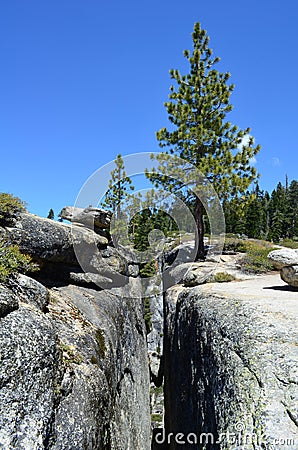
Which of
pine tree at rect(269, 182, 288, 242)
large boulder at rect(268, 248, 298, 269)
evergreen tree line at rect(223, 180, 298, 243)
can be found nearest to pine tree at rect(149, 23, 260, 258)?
large boulder at rect(268, 248, 298, 269)

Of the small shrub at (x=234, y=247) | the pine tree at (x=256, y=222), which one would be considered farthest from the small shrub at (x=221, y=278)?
the pine tree at (x=256, y=222)

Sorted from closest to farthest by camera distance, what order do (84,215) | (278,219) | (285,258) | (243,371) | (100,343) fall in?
(243,371) → (100,343) → (285,258) → (84,215) → (278,219)

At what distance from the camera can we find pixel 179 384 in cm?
895

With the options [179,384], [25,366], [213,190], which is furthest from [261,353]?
[213,190]

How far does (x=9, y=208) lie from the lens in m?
6.93

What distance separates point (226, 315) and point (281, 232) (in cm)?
5679

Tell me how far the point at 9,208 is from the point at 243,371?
5235mm

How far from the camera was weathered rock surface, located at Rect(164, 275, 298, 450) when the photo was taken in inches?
150

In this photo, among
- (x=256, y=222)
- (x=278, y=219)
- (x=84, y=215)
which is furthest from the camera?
(x=278, y=219)

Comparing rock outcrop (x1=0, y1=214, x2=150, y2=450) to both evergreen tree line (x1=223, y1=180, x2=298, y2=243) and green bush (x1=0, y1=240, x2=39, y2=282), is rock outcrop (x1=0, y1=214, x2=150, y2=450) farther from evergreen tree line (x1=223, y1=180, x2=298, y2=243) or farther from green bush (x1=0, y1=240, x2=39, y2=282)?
evergreen tree line (x1=223, y1=180, x2=298, y2=243)

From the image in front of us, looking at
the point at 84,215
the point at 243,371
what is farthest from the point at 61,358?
the point at 84,215

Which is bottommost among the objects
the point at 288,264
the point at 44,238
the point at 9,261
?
the point at 288,264

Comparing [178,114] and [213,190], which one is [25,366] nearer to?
[213,190]

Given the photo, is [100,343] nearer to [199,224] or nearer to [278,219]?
[199,224]
